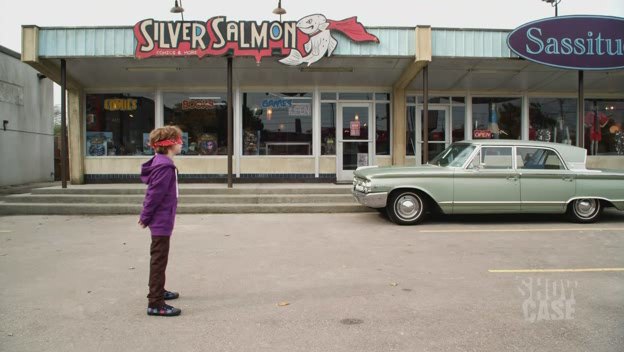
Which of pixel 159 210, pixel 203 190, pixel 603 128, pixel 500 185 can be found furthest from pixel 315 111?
pixel 159 210

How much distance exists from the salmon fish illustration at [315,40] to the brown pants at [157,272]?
306 inches

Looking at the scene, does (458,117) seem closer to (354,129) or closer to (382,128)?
(382,128)

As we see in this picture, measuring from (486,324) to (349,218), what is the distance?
611 cm

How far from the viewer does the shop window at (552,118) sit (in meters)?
15.0

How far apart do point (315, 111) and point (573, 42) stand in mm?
6837

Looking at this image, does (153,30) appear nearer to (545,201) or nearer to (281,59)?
(281,59)

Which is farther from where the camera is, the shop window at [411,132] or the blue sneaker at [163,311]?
the shop window at [411,132]

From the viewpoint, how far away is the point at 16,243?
7.62 metres

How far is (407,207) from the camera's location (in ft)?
30.2

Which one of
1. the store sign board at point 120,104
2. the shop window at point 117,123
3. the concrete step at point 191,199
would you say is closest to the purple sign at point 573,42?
the concrete step at point 191,199

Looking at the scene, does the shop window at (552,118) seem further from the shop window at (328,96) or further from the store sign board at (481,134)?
the shop window at (328,96)

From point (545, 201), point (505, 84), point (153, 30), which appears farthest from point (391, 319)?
point (505, 84)

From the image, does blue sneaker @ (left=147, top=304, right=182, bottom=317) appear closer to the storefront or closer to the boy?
the boy

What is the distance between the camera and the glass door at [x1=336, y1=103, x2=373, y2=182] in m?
14.3
